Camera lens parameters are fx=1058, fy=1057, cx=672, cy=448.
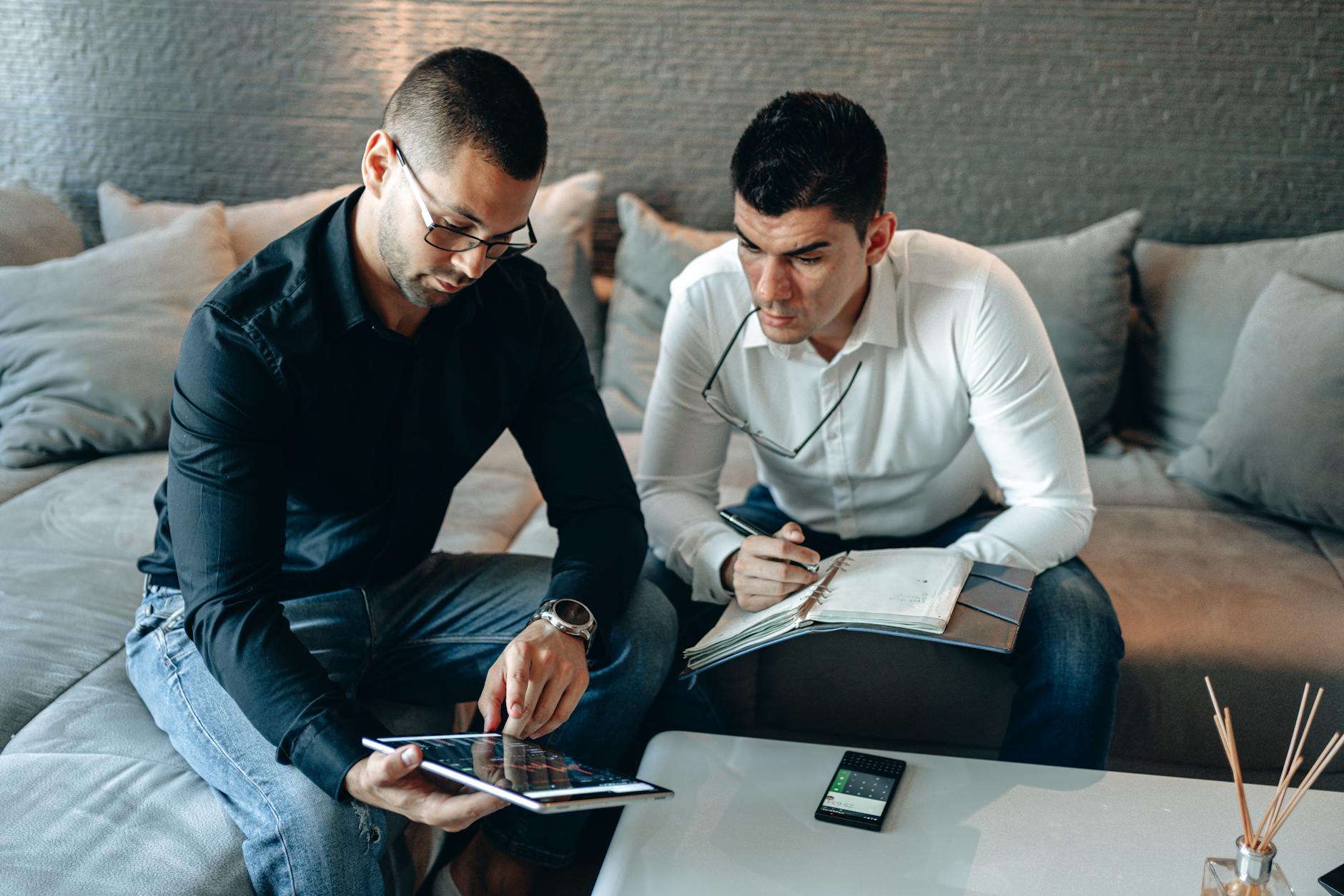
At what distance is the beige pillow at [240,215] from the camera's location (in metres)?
2.31

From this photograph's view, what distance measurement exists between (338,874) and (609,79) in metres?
1.83

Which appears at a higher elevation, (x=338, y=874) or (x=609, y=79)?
(x=609, y=79)

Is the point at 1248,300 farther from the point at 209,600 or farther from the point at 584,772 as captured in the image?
the point at 209,600

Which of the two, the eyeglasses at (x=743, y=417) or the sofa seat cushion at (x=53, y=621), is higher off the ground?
the eyeglasses at (x=743, y=417)

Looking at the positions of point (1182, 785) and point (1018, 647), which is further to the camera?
point (1018, 647)

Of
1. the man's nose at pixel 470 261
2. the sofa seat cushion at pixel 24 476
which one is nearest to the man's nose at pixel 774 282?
the man's nose at pixel 470 261

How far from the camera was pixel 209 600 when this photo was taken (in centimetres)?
110

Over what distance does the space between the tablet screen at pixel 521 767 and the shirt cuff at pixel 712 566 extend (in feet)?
1.38

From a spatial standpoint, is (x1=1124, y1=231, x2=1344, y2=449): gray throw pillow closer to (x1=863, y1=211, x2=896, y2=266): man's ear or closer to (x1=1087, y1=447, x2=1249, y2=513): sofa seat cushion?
(x1=1087, y1=447, x2=1249, y2=513): sofa seat cushion

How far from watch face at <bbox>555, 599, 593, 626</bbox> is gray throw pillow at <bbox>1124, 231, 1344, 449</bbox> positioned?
1405 millimetres

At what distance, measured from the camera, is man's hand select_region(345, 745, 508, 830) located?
3.14ft

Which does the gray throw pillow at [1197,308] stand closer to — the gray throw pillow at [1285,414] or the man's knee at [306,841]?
the gray throw pillow at [1285,414]

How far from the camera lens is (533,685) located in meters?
1.13

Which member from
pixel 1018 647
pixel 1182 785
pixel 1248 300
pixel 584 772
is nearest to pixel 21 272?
pixel 584 772
